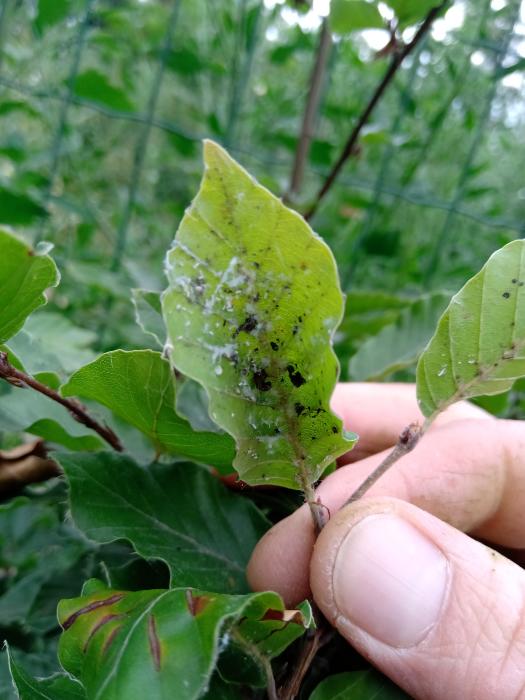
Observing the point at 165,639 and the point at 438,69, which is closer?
the point at 165,639

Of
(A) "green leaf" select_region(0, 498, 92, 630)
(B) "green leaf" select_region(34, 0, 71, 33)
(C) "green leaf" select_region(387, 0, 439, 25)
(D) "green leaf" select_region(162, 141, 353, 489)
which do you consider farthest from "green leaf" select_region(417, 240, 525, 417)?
(B) "green leaf" select_region(34, 0, 71, 33)

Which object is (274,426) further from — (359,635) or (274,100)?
(274,100)

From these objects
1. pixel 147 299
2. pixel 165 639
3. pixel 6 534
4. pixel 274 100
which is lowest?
pixel 6 534

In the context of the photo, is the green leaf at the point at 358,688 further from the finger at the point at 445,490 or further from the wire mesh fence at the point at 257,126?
the wire mesh fence at the point at 257,126

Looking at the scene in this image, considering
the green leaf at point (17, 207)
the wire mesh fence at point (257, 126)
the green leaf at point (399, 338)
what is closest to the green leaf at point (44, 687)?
the green leaf at point (399, 338)

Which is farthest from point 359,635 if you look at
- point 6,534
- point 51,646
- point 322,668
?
point 6,534

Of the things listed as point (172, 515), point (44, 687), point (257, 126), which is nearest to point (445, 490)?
point (172, 515)

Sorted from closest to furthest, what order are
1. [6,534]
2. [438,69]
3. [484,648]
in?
[484,648]
[6,534]
[438,69]
